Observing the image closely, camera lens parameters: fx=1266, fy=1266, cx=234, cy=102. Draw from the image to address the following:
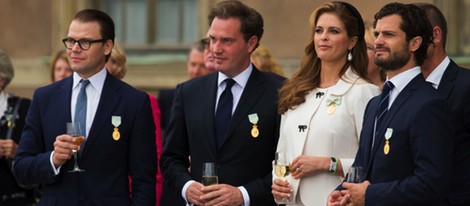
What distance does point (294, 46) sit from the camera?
1545 cm

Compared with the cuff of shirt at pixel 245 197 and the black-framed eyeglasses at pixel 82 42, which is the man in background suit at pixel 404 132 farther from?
the black-framed eyeglasses at pixel 82 42

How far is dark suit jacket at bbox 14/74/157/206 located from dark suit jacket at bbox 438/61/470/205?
197 centimetres

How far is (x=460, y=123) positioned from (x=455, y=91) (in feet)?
0.77

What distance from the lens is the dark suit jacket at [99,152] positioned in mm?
8117

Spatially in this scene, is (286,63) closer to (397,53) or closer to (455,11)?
(455,11)

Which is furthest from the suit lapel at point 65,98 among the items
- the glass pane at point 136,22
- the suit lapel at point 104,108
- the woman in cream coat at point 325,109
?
the glass pane at point 136,22

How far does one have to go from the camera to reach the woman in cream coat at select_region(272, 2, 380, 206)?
781cm

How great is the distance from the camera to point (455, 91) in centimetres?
768

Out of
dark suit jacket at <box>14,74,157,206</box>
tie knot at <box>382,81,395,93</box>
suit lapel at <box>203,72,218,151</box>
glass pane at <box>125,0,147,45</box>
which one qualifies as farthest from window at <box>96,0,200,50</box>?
tie knot at <box>382,81,395,93</box>

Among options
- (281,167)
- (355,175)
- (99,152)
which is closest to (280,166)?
(281,167)

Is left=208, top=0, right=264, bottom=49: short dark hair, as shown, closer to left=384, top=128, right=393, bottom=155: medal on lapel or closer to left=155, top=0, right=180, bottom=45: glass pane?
left=384, top=128, right=393, bottom=155: medal on lapel

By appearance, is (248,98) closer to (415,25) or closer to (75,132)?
(75,132)

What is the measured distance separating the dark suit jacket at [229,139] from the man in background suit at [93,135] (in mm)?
272

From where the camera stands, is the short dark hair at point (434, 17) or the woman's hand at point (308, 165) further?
the short dark hair at point (434, 17)
